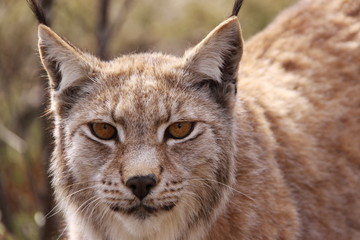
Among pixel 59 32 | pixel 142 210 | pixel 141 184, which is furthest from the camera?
pixel 59 32

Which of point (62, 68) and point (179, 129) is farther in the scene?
point (62, 68)

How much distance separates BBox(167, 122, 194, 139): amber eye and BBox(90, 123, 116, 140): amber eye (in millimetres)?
389

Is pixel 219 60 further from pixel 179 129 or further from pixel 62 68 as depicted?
pixel 62 68

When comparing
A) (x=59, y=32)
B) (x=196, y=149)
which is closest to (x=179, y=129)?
(x=196, y=149)

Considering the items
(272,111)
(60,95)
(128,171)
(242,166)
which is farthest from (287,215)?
(60,95)

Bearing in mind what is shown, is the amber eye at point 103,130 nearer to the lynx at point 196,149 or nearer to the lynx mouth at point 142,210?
the lynx at point 196,149

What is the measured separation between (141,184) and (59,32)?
281 inches

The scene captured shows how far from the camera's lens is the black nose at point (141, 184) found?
436cm

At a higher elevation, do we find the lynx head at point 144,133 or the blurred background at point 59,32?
the blurred background at point 59,32

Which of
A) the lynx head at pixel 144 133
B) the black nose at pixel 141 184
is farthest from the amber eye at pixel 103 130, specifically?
the black nose at pixel 141 184

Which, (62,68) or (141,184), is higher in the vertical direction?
(62,68)

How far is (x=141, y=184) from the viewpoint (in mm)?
4379

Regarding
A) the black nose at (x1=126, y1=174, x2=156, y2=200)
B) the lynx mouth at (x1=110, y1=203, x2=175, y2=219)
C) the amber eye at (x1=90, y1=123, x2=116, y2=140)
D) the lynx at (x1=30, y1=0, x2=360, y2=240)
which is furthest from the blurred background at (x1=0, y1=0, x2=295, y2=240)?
the black nose at (x1=126, y1=174, x2=156, y2=200)

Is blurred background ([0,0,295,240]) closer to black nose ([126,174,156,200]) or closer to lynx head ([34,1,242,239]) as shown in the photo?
lynx head ([34,1,242,239])
